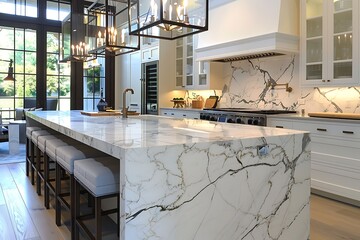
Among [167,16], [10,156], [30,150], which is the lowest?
[10,156]

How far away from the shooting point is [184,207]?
1623 mm

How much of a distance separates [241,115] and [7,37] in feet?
18.1

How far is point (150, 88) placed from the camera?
6609 millimetres

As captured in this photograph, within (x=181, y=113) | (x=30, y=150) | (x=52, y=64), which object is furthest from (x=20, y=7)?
(x=181, y=113)

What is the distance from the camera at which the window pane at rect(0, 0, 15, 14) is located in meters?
6.79

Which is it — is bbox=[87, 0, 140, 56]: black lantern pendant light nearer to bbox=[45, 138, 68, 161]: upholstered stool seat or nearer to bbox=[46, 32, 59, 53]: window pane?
bbox=[45, 138, 68, 161]: upholstered stool seat

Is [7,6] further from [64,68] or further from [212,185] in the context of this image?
[212,185]

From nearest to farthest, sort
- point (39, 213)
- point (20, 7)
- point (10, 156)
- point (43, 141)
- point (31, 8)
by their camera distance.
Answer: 1. point (39, 213)
2. point (43, 141)
3. point (10, 156)
4. point (20, 7)
5. point (31, 8)

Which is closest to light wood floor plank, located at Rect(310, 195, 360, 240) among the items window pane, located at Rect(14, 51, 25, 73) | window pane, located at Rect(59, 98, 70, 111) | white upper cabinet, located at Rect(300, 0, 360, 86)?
white upper cabinet, located at Rect(300, 0, 360, 86)

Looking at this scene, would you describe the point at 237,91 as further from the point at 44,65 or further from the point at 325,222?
the point at 44,65

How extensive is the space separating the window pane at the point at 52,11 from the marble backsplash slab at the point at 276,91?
434 cm

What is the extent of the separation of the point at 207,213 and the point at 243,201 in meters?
0.27

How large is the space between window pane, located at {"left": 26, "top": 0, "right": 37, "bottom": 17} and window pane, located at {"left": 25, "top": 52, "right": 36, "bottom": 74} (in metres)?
0.88

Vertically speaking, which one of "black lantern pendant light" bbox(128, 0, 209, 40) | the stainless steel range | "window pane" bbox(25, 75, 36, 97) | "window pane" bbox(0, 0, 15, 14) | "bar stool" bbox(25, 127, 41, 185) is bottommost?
"bar stool" bbox(25, 127, 41, 185)
